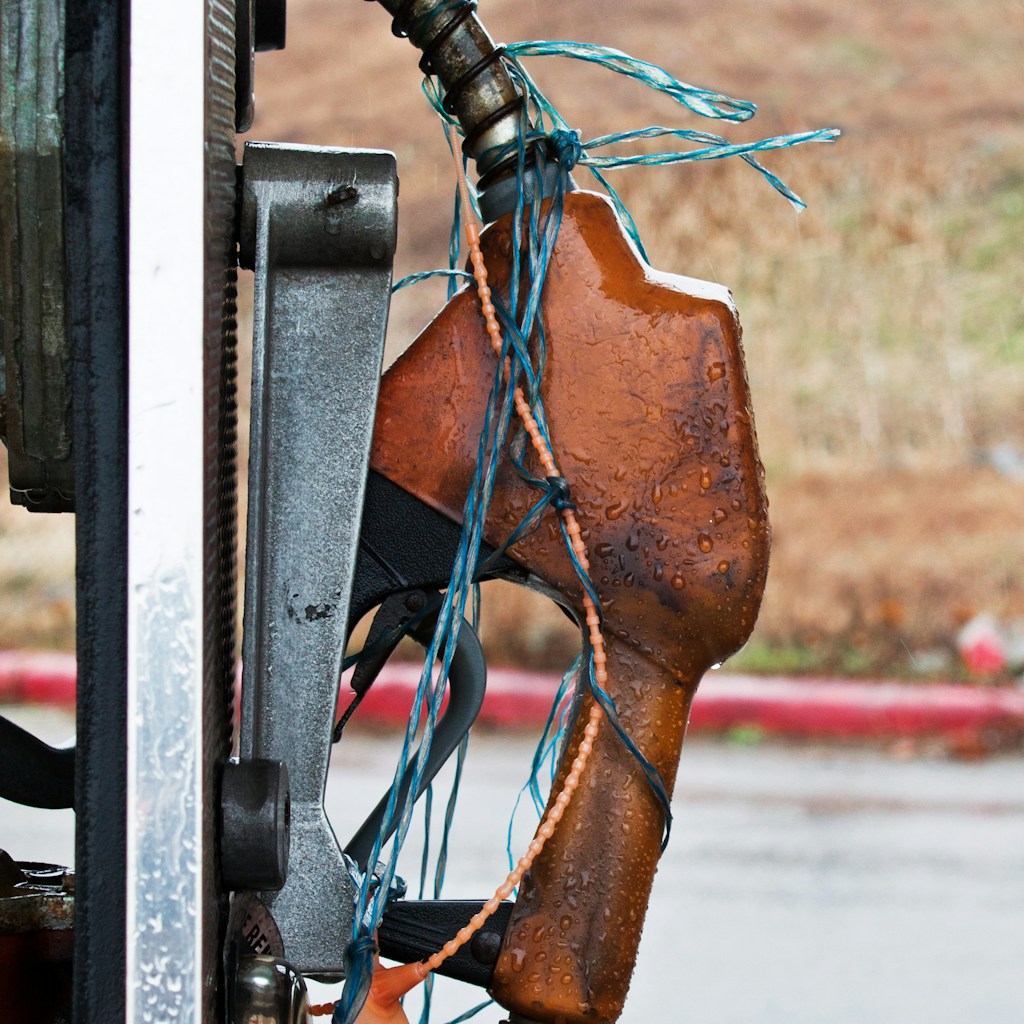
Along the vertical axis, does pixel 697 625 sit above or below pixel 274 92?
below

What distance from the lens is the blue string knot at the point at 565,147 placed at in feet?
2.95

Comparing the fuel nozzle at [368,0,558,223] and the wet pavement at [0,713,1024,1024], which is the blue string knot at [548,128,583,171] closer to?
the fuel nozzle at [368,0,558,223]

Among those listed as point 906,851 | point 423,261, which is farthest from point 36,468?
point 423,261

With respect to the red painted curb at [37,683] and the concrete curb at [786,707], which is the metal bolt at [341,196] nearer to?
the concrete curb at [786,707]

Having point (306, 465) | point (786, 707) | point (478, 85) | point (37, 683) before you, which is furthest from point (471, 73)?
point (37, 683)

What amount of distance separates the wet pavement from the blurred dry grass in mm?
1502

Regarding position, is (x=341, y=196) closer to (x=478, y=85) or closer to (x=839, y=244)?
(x=478, y=85)

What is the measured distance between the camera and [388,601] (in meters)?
0.91

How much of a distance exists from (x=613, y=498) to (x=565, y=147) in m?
0.21

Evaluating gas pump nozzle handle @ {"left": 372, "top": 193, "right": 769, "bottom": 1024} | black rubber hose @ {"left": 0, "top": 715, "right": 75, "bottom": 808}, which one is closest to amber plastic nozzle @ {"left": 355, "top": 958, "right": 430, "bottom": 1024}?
gas pump nozzle handle @ {"left": 372, "top": 193, "right": 769, "bottom": 1024}

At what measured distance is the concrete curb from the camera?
6133 millimetres

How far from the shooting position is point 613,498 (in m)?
Answer: 0.86

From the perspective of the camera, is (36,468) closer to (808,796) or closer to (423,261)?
(808,796)

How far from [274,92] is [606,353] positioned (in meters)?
8.79
